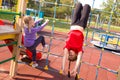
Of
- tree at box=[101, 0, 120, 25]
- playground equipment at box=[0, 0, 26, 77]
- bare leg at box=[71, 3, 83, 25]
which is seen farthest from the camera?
tree at box=[101, 0, 120, 25]

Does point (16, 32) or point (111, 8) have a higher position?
point (111, 8)

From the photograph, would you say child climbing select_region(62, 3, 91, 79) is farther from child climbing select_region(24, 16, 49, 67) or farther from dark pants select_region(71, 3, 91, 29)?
child climbing select_region(24, 16, 49, 67)

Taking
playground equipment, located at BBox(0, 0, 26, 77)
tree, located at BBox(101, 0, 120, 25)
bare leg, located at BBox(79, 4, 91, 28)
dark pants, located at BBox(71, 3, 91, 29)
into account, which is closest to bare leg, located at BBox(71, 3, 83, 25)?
dark pants, located at BBox(71, 3, 91, 29)

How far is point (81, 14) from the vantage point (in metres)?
4.44

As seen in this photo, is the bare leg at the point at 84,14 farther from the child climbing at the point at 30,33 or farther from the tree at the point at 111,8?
the child climbing at the point at 30,33

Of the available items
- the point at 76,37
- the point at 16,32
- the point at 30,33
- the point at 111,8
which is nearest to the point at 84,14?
the point at 76,37

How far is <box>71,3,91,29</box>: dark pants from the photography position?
427 cm

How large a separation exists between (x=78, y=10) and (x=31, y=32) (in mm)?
1122

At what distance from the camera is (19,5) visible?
4.35 m

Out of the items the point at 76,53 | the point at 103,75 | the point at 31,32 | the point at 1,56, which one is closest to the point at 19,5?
the point at 31,32

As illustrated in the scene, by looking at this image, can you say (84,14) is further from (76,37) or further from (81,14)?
(76,37)

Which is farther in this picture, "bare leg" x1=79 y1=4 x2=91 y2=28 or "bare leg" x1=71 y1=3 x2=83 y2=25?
"bare leg" x1=71 y1=3 x2=83 y2=25

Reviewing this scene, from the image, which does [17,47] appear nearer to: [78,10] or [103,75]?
[78,10]

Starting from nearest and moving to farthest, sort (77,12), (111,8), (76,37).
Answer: (76,37), (77,12), (111,8)
